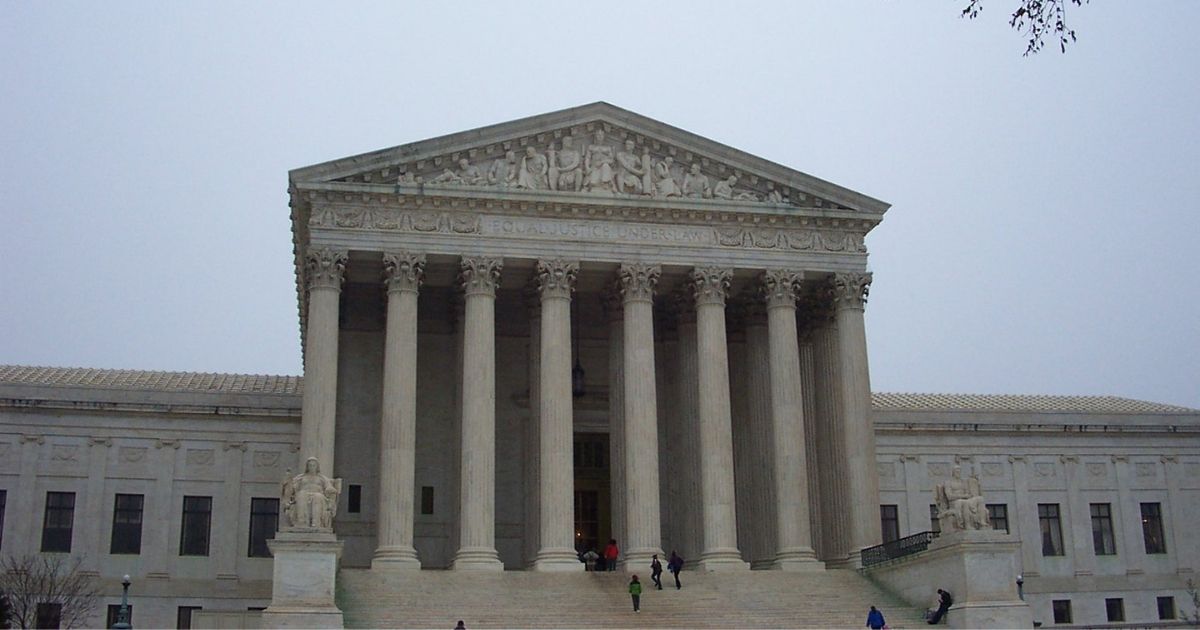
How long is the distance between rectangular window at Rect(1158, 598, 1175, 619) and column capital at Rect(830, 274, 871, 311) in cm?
2133

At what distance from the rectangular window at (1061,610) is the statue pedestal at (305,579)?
32976 mm

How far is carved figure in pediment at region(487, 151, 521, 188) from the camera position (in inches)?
1706

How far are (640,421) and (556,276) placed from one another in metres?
5.58

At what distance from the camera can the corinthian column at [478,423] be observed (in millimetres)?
40594

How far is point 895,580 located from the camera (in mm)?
40156

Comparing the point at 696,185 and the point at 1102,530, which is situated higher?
the point at 696,185

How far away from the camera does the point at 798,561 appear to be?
42.8m

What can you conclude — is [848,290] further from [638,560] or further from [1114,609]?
[1114,609]

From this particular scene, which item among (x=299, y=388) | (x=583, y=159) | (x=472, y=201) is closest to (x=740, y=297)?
(x=583, y=159)

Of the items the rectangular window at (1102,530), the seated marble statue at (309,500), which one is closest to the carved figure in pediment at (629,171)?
the seated marble statue at (309,500)

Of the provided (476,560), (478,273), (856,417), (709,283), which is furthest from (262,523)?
(856,417)

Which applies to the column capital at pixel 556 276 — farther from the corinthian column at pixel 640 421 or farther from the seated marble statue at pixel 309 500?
the seated marble statue at pixel 309 500

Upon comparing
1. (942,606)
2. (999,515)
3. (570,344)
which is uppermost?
(570,344)

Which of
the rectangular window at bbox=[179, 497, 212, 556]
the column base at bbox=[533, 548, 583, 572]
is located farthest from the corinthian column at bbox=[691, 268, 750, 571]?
the rectangular window at bbox=[179, 497, 212, 556]
